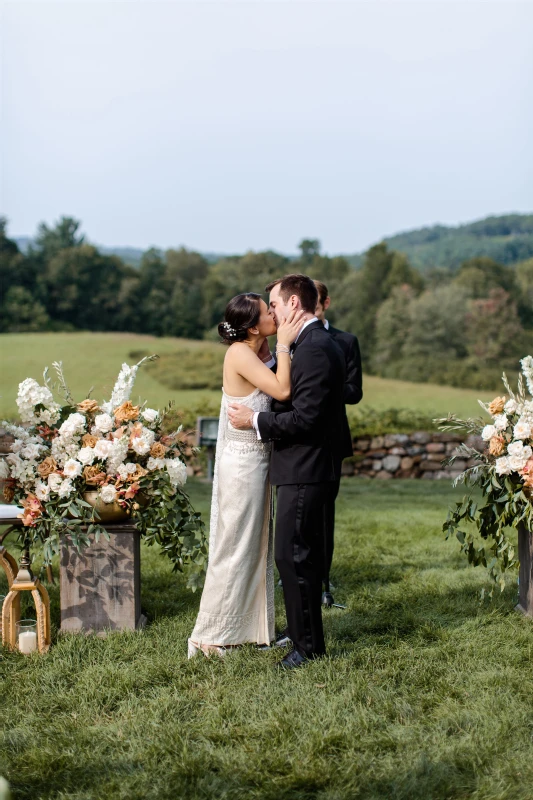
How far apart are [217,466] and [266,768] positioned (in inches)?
63.9

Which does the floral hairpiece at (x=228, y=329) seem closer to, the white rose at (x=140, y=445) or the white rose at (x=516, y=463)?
the white rose at (x=140, y=445)

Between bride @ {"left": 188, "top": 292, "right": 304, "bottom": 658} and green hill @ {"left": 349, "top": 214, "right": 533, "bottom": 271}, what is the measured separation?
80.2ft

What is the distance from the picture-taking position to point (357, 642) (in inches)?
178

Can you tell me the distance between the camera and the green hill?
28125 mm

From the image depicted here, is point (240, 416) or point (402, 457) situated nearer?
point (240, 416)

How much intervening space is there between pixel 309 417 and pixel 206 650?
4.55 feet

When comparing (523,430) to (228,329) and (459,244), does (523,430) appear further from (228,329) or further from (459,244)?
(459,244)

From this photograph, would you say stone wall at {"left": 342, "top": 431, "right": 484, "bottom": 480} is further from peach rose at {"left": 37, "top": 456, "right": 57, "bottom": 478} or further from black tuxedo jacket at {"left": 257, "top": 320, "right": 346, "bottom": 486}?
black tuxedo jacket at {"left": 257, "top": 320, "right": 346, "bottom": 486}

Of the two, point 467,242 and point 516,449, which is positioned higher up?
point 467,242

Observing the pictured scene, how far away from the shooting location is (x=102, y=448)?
14.9ft

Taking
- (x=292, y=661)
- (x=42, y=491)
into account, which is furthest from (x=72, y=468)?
(x=292, y=661)

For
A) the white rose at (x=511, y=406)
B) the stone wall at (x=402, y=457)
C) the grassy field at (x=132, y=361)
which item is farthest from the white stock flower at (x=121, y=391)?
the grassy field at (x=132, y=361)

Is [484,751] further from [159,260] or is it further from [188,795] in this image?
[159,260]

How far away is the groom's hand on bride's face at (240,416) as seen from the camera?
4.08 meters
